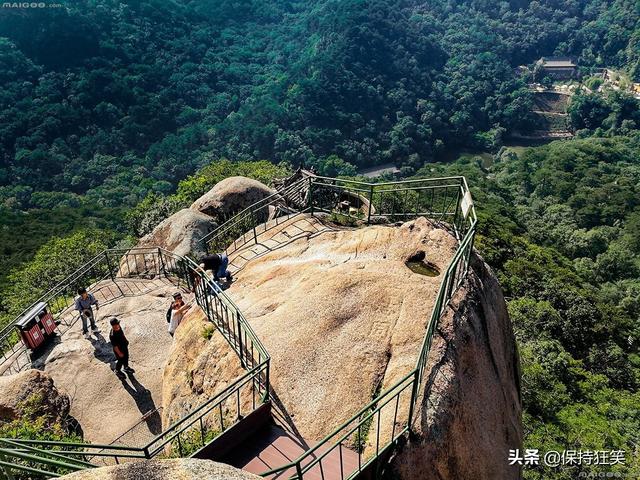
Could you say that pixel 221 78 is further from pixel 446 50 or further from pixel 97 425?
pixel 97 425

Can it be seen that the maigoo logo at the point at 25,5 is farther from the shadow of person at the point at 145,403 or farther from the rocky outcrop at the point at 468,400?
the rocky outcrop at the point at 468,400

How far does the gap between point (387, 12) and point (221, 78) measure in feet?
149

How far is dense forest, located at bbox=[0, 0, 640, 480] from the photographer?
2980 cm

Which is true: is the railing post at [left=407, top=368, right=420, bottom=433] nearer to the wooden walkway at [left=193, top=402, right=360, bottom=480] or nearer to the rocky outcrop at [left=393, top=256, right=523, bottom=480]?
the rocky outcrop at [left=393, top=256, right=523, bottom=480]

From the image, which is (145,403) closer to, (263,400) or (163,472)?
(263,400)

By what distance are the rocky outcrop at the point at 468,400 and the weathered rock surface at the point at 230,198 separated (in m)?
14.8

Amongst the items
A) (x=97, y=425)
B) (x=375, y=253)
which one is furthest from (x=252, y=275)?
(x=97, y=425)

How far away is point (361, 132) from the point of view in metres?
91.6

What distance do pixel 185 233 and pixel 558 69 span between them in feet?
428

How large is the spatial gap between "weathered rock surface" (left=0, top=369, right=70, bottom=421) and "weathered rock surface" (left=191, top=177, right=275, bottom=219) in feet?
42.2

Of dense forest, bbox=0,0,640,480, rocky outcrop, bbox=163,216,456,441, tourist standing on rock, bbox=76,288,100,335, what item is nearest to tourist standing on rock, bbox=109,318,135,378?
rocky outcrop, bbox=163,216,456,441

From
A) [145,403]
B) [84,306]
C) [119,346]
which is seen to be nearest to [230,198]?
[84,306]

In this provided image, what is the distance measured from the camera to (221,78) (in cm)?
9850

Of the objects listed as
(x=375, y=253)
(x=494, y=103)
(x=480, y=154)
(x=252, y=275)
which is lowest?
(x=480, y=154)
